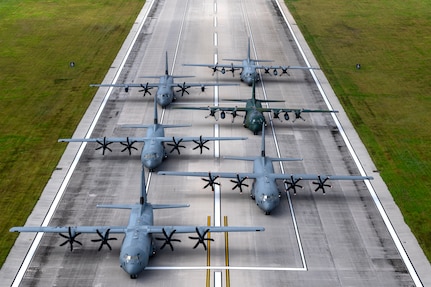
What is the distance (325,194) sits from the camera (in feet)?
211

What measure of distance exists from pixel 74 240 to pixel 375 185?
33.3 metres

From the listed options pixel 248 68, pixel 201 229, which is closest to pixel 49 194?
pixel 201 229

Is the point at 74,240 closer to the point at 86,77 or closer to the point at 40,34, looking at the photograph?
the point at 86,77

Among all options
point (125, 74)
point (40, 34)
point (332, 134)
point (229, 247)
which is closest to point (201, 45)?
point (125, 74)

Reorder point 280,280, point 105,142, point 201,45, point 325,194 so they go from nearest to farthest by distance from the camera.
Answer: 1. point 280,280
2. point 325,194
3. point 105,142
4. point 201,45

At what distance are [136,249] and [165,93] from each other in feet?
126

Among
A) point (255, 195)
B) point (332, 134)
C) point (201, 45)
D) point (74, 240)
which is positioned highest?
point (201, 45)

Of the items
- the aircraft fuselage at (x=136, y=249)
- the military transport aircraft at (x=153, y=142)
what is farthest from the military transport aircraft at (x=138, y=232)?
the military transport aircraft at (x=153, y=142)

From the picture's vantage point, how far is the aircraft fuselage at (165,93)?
84.1 metres

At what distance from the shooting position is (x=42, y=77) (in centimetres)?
9581

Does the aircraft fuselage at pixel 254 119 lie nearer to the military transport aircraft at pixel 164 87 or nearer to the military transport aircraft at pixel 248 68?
the military transport aircraft at pixel 164 87

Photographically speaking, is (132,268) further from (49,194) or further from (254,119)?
(254,119)

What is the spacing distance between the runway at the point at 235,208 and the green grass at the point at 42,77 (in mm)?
2549

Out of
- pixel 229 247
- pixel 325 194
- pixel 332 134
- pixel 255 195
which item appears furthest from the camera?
pixel 332 134
